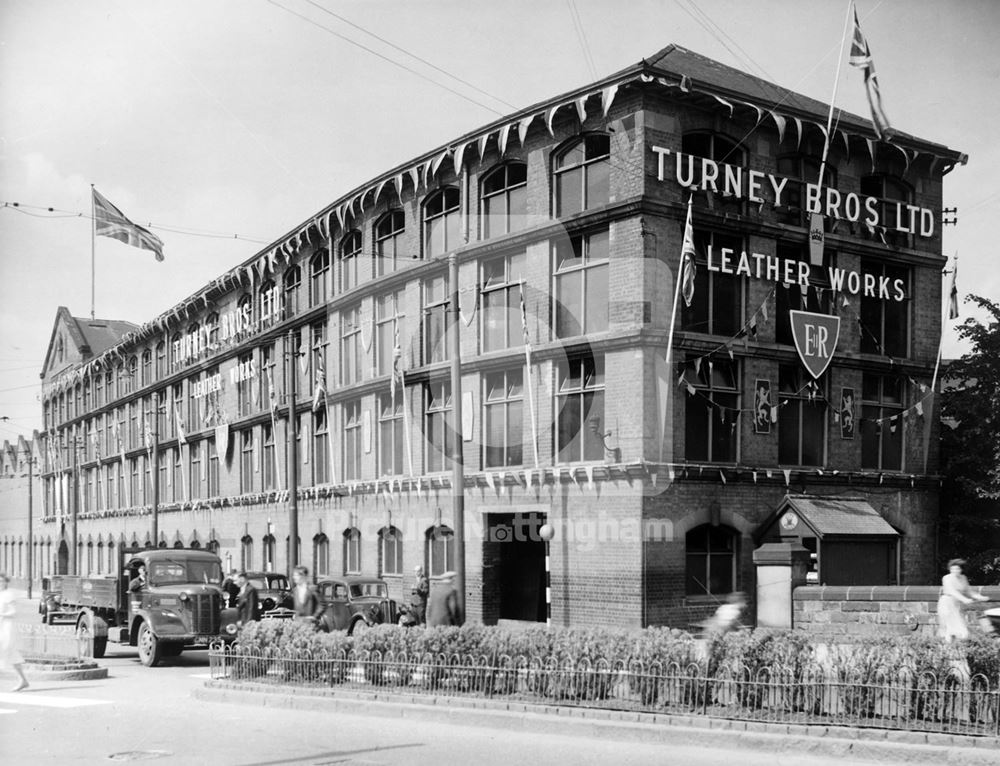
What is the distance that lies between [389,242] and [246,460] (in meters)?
16.8

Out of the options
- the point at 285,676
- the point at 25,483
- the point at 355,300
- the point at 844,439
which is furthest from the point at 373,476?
the point at 25,483

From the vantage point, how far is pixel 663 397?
25.8m

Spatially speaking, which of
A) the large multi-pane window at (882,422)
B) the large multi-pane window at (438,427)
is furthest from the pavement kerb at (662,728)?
the large multi-pane window at (882,422)

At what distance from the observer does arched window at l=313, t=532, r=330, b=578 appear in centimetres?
3982

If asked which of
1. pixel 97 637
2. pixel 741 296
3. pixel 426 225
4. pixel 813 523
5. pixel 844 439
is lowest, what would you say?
pixel 97 637

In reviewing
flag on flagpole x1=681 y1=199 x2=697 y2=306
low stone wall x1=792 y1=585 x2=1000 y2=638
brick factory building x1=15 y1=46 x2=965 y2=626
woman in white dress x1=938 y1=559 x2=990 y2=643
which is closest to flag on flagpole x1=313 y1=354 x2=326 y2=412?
brick factory building x1=15 y1=46 x2=965 y2=626

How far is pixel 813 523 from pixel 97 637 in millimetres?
17188

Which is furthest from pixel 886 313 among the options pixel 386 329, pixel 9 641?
pixel 9 641

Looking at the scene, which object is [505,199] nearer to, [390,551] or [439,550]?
[439,550]

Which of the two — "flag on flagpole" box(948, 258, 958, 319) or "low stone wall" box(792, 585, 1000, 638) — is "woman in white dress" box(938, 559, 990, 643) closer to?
"low stone wall" box(792, 585, 1000, 638)

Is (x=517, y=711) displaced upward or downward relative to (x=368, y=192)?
downward

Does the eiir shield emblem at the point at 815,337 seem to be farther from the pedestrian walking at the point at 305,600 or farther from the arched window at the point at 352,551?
the arched window at the point at 352,551

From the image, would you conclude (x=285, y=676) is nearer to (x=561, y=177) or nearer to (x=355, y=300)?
(x=561, y=177)

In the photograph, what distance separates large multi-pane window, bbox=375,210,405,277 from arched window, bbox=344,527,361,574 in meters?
9.05
